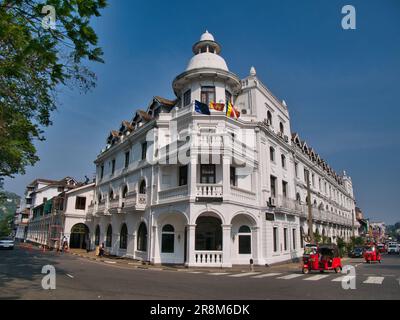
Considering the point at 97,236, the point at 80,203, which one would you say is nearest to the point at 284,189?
the point at 97,236

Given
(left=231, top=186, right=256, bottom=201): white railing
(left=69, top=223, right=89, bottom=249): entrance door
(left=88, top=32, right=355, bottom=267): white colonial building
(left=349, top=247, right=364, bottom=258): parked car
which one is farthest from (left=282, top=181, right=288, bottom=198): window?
(left=69, top=223, right=89, bottom=249): entrance door

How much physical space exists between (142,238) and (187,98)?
40.9 feet

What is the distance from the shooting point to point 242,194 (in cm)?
2284

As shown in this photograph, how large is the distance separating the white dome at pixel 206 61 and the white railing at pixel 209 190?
10163mm

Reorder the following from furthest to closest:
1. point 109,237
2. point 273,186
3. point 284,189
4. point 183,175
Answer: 1. point 109,237
2. point 284,189
3. point 273,186
4. point 183,175

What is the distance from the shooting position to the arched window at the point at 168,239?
2348cm

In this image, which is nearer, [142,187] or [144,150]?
[142,187]

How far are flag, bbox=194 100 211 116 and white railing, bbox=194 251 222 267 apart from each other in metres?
10.0

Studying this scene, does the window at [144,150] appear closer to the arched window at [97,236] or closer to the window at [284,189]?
the arched window at [97,236]

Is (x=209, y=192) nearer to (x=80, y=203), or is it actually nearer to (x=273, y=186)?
(x=273, y=186)
